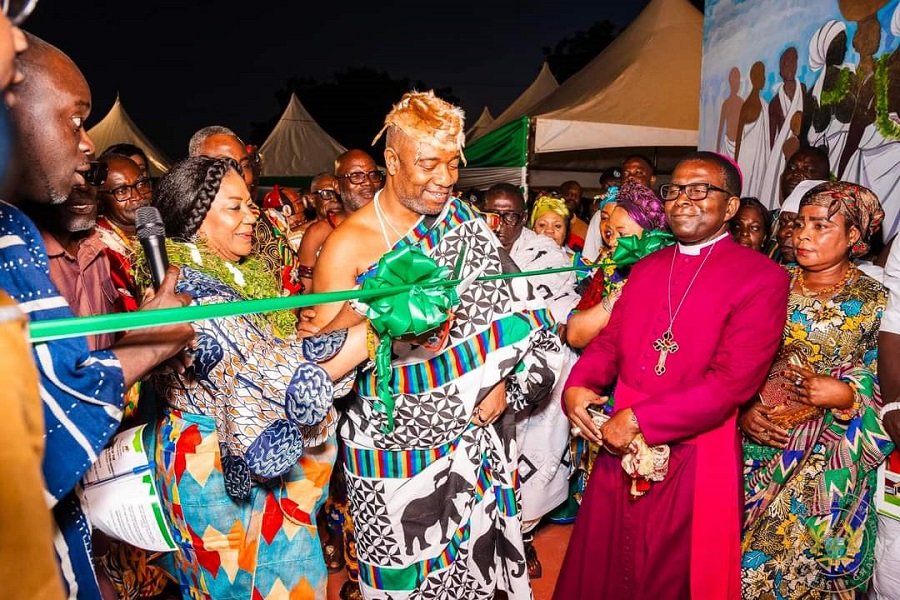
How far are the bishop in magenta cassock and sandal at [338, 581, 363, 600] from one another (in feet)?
5.14

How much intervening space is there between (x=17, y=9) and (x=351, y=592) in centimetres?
355

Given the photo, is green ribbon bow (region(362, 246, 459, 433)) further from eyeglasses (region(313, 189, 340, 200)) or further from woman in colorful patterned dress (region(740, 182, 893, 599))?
eyeglasses (region(313, 189, 340, 200))

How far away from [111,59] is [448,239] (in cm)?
7894

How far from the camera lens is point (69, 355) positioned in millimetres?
1201

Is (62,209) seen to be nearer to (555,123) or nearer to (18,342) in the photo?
(18,342)

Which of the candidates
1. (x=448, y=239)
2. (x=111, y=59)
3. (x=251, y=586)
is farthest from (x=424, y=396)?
(x=111, y=59)

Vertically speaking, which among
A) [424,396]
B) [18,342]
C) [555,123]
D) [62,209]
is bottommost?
[424,396]

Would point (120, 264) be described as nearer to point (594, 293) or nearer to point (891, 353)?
A: point (594, 293)

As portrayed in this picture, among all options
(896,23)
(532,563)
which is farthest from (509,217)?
(896,23)

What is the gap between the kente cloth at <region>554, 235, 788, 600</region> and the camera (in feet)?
8.02

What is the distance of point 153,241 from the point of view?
5.27ft

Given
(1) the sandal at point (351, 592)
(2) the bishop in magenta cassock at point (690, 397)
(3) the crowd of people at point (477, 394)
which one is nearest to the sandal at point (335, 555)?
(1) the sandal at point (351, 592)

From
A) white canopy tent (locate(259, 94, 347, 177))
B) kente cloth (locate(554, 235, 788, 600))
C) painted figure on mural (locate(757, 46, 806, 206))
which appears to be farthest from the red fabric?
white canopy tent (locate(259, 94, 347, 177))

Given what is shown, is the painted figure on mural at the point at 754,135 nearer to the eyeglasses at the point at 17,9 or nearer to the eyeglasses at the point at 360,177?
the eyeglasses at the point at 360,177
